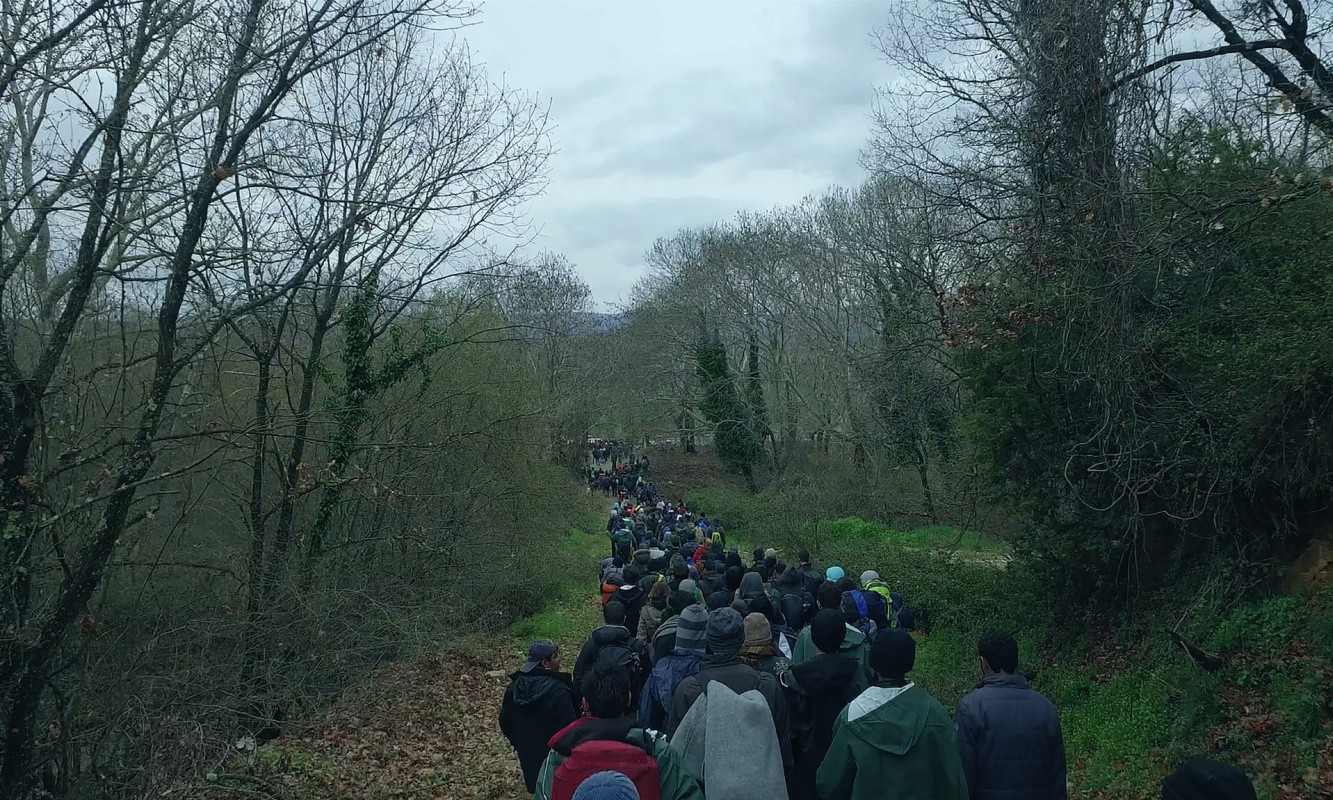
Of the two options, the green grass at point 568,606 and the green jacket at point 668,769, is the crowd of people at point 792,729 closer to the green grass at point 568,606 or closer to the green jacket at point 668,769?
the green jacket at point 668,769

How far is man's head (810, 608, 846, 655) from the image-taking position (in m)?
5.32

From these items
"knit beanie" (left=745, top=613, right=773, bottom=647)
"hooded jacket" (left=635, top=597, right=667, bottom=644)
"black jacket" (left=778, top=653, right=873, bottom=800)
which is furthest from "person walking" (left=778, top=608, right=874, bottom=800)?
"hooded jacket" (left=635, top=597, right=667, bottom=644)

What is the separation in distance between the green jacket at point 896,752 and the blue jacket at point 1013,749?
0.85ft

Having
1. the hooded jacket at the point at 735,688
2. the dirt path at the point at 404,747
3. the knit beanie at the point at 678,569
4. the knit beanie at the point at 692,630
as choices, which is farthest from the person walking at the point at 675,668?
the knit beanie at the point at 678,569

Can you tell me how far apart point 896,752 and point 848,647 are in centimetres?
173

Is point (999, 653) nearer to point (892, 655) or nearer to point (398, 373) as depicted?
point (892, 655)

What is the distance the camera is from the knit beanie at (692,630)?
605cm

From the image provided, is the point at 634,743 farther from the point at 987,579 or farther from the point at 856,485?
the point at 856,485

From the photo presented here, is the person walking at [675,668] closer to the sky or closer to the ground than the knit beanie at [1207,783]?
closer to the ground

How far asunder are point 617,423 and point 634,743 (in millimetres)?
45233

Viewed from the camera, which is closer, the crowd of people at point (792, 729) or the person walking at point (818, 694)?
the crowd of people at point (792, 729)

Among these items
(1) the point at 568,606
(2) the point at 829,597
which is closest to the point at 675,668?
(2) the point at 829,597

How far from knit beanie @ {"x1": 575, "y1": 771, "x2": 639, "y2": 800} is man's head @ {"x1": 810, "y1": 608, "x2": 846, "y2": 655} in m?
2.26

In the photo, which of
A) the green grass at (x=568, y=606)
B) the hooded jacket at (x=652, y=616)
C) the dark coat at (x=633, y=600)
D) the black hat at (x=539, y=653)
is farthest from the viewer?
the green grass at (x=568, y=606)
